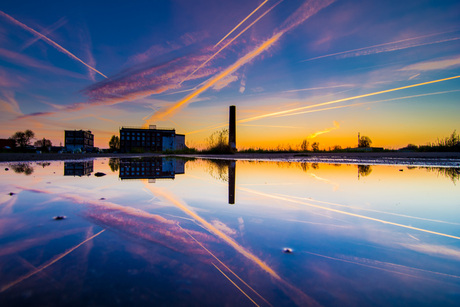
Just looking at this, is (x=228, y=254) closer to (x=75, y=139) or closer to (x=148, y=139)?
(x=148, y=139)

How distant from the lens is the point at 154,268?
1510 mm

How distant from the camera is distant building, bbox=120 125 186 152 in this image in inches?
3513

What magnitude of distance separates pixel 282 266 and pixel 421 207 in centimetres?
282

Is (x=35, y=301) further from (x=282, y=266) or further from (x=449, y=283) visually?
(x=449, y=283)

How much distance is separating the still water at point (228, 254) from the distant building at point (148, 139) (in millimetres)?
86773

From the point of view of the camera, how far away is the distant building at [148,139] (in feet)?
293

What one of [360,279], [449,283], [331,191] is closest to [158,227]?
[360,279]

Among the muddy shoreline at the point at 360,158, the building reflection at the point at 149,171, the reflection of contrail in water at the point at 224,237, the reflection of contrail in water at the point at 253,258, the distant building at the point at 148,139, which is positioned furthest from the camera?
the distant building at the point at 148,139

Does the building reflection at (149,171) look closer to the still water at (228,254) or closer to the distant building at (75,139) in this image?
the still water at (228,254)

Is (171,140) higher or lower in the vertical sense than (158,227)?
higher

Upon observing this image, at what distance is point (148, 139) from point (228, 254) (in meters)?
96.7

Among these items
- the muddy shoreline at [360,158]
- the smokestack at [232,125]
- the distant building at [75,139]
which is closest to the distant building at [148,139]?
the distant building at [75,139]

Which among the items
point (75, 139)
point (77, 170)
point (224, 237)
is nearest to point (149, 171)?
point (77, 170)

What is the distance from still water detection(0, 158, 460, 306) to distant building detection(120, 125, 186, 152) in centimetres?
8677
